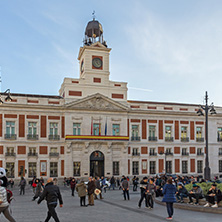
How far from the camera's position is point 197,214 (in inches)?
568

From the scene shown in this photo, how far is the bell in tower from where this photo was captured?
4641cm

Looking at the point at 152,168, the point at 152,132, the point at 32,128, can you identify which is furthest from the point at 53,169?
the point at 152,132

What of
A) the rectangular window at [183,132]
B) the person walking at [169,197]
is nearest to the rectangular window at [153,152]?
the rectangular window at [183,132]

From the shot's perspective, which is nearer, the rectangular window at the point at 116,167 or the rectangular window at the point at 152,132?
the rectangular window at the point at 116,167

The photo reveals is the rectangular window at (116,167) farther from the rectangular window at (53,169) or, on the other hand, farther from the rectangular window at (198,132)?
the rectangular window at (198,132)

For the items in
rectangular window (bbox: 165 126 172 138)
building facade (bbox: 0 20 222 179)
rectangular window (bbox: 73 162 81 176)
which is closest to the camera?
building facade (bbox: 0 20 222 179)

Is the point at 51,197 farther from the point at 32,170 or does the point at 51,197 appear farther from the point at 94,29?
the point at 94,29

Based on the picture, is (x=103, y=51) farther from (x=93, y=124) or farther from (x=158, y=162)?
(x=158, y=162)

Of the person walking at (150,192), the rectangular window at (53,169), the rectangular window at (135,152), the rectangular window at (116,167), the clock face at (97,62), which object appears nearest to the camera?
the person walking at (150,192)

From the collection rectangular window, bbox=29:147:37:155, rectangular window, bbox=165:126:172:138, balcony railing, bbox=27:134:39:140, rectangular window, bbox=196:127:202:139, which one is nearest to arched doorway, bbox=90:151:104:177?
rectangular window, bbox=29:147:37:155

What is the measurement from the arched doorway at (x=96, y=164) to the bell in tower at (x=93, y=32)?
16041mm

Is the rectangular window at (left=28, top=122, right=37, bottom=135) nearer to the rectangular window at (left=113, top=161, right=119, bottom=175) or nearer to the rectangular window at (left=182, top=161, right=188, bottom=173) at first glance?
the rectangular window at (left=113, top=161, right=119, bottom=175)

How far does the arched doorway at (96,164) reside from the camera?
4194 cm

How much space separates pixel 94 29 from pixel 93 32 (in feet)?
2.43
